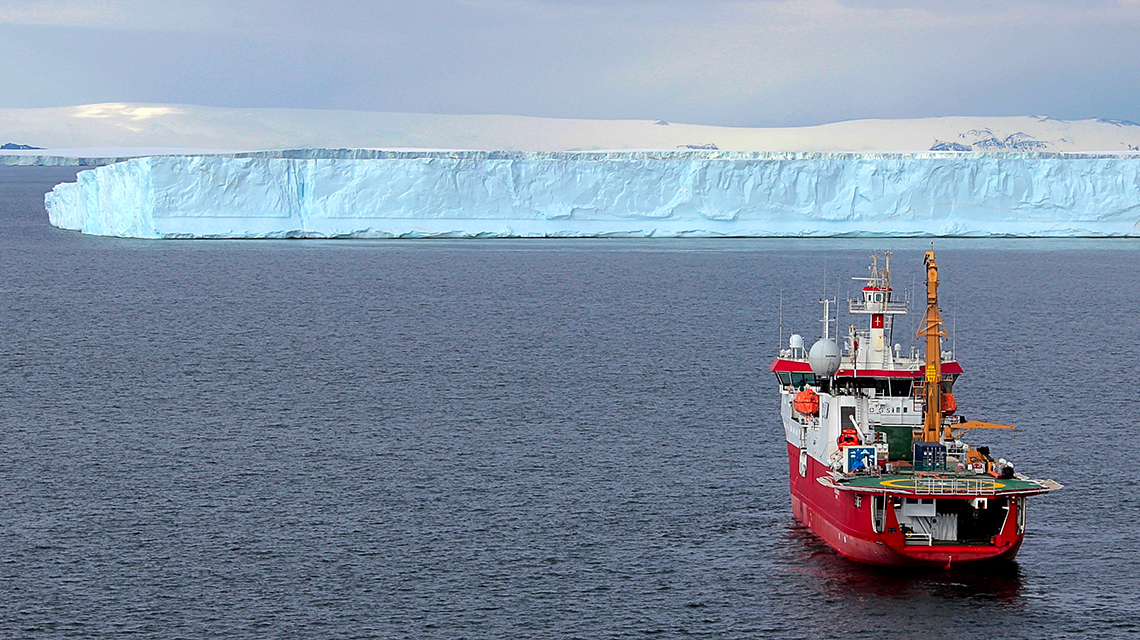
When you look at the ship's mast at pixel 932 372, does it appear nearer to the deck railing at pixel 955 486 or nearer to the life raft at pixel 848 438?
the life raft at pixel 848 438

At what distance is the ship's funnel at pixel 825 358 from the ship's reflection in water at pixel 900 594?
11.0ft

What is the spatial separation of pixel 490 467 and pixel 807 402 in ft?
22.1

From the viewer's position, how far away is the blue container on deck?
22844 mm

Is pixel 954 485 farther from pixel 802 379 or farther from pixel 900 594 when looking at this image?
pixel 802 379

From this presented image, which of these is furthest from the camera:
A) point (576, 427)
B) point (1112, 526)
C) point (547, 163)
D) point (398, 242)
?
point (398, 242)

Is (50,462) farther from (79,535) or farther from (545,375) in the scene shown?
(545,375)

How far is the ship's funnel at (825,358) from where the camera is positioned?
2509cm

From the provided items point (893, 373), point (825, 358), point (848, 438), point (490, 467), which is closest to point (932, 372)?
point (893, 373)

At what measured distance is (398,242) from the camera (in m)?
82.0

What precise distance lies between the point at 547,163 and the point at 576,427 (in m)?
41.2

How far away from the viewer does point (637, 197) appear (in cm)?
7319

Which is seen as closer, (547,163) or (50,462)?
(50,462)

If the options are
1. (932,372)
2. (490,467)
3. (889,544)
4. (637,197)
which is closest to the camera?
Result: (889,544)

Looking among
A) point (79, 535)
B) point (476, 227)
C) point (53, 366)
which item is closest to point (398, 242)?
point (476, 227)
